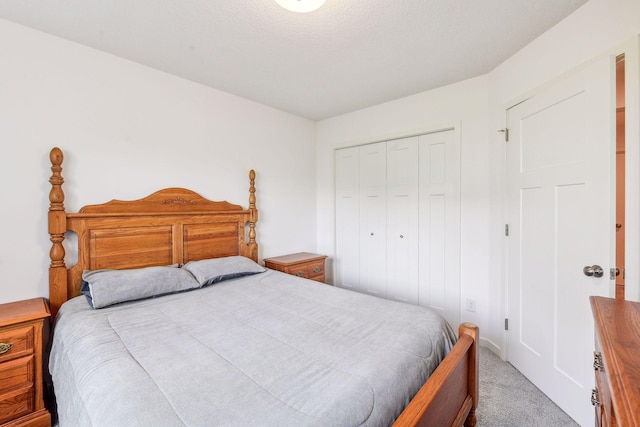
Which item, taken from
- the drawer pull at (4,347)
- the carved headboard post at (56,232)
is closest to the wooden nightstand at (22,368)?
the drawer pull at (4,347)

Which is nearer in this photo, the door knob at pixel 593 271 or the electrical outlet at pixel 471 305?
the door knob at pixel 593 271

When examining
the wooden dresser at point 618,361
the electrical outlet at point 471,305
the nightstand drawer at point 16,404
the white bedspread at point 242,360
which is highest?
the wooden dresser at point 618,361

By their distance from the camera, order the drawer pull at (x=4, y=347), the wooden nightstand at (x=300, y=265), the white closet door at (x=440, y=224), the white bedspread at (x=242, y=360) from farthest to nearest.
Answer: the wooden nightstand at (x=300, y=265)
the white closet door at (x=440, y=224)
the drawer pull at (x=4, y=347)
the white bedspread at (x=242, y=360)

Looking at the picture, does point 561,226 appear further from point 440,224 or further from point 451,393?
point 451,393

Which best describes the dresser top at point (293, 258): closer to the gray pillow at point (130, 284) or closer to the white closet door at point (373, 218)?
the white closet door at point (373, 218)

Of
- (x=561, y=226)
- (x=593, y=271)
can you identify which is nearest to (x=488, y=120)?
(x=561, y=226)

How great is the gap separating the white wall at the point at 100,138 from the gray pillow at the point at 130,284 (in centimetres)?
42

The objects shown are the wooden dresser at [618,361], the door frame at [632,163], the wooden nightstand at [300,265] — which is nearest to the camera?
the wooden dresser at [618,361]

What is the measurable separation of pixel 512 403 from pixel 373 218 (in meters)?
2.03

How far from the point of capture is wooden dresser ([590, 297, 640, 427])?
1.94 feet

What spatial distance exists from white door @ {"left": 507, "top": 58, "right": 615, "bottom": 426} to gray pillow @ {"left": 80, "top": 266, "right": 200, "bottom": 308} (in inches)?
95.3

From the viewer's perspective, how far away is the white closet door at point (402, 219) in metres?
3.04

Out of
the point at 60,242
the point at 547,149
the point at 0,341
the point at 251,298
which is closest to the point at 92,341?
the point at 0,341

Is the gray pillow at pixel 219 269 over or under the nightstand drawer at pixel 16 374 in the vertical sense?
over
